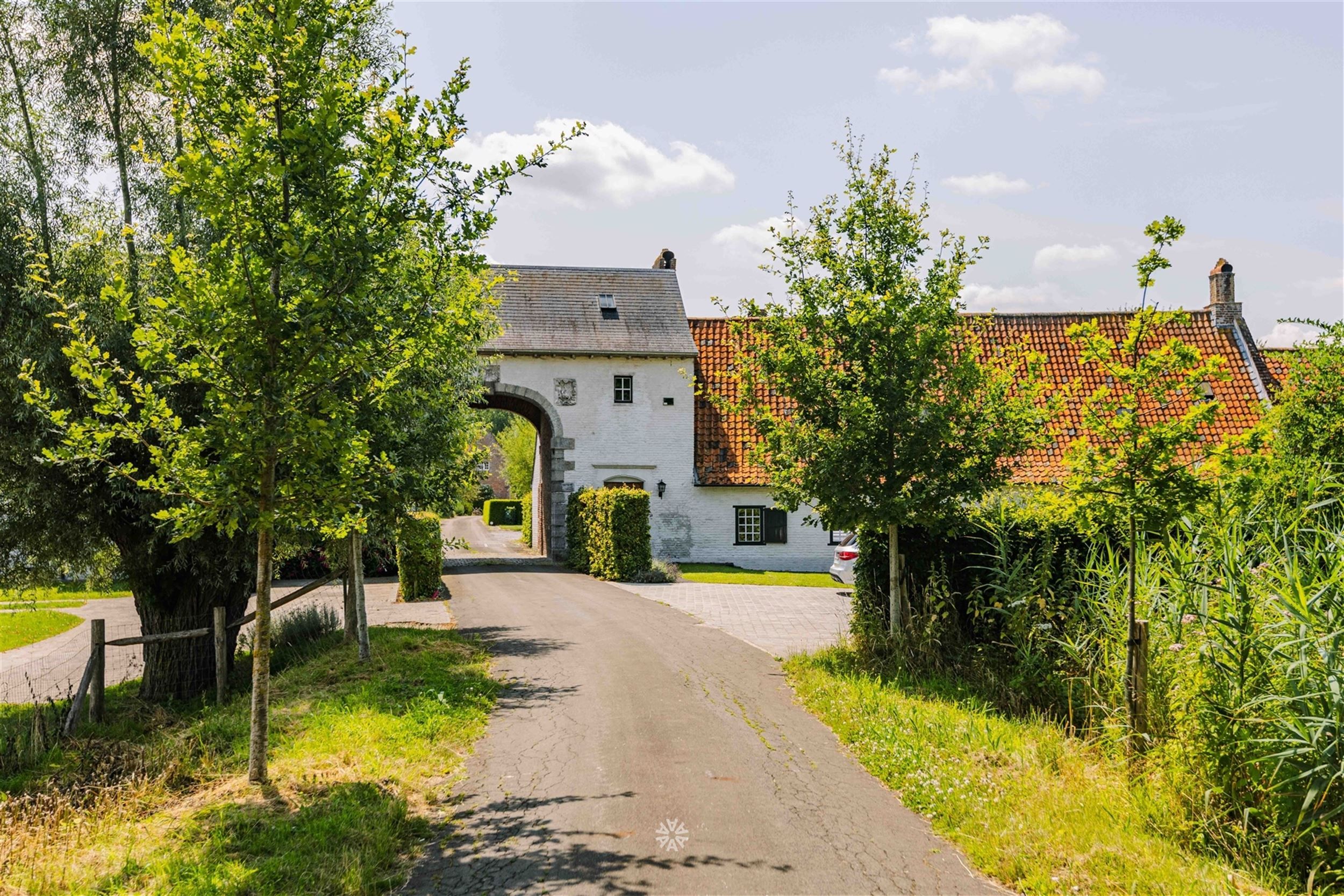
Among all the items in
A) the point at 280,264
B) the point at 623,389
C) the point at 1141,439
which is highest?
the point at 623,389

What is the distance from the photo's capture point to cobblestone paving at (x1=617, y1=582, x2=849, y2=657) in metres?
13.9

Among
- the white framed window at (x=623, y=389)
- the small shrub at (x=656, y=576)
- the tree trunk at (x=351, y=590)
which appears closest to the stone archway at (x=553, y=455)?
the white framed window at (x=623, y=389)

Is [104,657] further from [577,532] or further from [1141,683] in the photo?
[577,532]

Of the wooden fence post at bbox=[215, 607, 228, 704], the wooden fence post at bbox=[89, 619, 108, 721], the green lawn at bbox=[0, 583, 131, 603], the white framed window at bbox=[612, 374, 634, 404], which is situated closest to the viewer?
the wooden fence post at bbox=[89, 619, 108, 721]

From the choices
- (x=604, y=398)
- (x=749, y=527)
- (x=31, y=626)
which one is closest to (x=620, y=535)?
(x=749, y=527)

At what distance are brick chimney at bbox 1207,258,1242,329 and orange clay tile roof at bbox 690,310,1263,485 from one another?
14.0 inches

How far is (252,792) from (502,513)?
52.1 metres

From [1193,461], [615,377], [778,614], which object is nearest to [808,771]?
[1193,461]

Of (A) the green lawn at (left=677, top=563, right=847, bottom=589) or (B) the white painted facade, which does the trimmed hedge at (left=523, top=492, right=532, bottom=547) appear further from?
(A) the green lawn at (left=677, top=563, right=847, bottom=589)

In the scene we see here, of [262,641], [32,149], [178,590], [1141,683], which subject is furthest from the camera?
[178,590]

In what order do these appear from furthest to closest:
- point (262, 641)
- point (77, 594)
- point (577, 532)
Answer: point (577, 532), point (77, 594), point (262, 641)

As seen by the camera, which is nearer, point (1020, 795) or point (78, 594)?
point (1020, 795)

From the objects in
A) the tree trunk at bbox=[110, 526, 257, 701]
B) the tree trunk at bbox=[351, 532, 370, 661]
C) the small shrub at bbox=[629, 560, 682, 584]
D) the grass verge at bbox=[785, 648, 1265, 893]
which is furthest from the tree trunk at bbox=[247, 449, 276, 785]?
the small shrub at bbox=[629, 560, 682, 584]

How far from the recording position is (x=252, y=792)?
Result: 22.0ft
